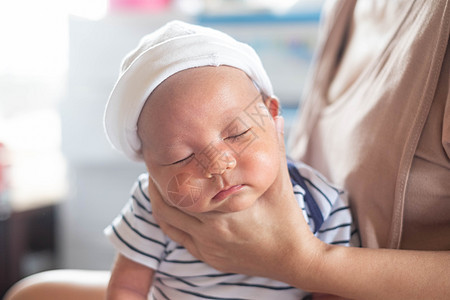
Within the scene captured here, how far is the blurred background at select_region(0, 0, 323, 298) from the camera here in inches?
68.8

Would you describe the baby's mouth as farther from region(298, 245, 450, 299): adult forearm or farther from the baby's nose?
region(298, 245, 450, 299): adult forearm

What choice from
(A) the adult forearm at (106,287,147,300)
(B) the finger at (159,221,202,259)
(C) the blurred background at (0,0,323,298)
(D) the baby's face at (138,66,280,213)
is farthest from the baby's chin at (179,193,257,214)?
(C) the blurred background at (0,0,323,298)

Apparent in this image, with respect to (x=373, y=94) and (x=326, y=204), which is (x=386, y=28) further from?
(x=326, y=204)

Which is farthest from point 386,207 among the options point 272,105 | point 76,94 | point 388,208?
point 76,94

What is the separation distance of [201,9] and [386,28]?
44.7 inches

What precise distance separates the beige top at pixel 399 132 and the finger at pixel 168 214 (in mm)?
257

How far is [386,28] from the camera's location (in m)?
0.82

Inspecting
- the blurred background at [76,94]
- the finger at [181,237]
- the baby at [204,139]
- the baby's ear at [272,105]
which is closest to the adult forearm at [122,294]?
the baby at [204,139]

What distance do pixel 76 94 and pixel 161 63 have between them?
131 cm

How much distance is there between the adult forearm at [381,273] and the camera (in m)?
0.64

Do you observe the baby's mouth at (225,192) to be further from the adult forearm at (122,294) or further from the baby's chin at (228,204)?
the adult forearm at (122,294)

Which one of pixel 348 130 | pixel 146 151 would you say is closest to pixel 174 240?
pixel 146 151

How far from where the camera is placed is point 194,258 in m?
0.79

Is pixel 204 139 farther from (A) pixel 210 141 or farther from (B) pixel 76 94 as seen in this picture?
(B) pixel 76 94
